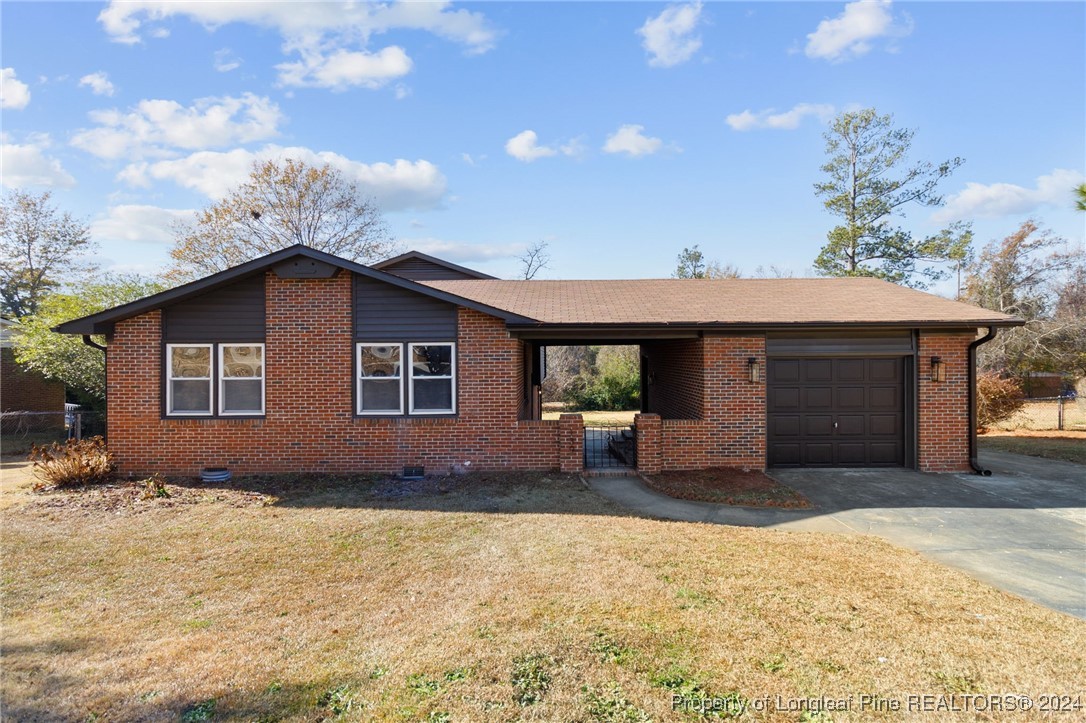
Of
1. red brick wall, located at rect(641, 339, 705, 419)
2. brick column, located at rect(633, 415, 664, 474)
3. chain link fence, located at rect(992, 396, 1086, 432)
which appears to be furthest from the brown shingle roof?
chain link fence, located at rect(992, 396, 1086, 432)

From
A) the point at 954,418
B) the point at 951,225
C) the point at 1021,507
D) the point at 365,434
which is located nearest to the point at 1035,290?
the point at 951,225

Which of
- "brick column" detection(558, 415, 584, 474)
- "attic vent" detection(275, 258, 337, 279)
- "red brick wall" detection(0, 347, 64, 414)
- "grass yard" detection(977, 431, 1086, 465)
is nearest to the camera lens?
"attic vent" detection(275, 258, 337, 279)

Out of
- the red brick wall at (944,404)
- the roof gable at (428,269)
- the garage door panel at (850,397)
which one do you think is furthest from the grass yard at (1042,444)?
the roof gable at (428,269)

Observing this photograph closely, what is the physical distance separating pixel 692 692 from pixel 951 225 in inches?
1171

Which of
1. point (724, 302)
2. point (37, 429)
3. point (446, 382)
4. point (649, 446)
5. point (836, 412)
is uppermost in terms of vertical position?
point (724, 302)

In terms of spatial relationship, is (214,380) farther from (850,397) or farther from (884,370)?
(884,370)

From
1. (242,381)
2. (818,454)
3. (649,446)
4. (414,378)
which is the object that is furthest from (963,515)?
(242,381)

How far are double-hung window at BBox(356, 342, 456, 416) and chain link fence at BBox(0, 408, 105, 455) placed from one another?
35.0 feet

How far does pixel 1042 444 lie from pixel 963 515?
8877 mm

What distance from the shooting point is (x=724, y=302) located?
36.2ft

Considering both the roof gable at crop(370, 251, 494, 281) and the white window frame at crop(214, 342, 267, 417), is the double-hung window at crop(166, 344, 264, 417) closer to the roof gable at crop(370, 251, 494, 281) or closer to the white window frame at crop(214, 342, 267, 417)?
the white window frame at crop(214, 342, 267, 417)

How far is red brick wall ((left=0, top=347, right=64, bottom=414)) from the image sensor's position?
62.5 ft

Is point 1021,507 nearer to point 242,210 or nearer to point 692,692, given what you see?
point 692,692

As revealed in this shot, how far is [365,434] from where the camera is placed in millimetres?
9562
